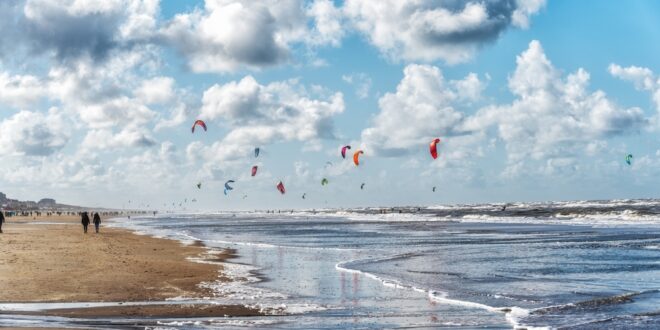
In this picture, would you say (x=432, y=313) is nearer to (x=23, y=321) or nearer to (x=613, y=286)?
(x=613, y=286)

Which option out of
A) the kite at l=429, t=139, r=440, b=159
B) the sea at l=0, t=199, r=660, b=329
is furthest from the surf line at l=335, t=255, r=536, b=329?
the kite at l=429, t=139, r=440, b=159

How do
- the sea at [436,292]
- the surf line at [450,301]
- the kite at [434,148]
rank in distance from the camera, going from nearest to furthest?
the sea at [436,292]
the surf line at [450,301]
the kite at [434,148]

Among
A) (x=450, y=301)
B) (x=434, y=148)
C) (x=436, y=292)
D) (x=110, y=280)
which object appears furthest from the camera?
(x=434, y=148)

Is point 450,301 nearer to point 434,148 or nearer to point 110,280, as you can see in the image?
point 110,280

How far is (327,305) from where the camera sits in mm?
13047

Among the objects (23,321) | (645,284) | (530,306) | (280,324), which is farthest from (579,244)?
(23,321)

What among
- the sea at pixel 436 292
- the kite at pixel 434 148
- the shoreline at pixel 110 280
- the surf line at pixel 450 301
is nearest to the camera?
the sea at pixel 436 292

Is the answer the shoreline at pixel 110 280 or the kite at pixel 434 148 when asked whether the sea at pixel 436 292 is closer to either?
the shoreline at pixel 110 280

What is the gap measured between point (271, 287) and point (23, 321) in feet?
21.9

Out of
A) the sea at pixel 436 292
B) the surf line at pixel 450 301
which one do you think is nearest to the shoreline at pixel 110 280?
the sea at pixel 436 292

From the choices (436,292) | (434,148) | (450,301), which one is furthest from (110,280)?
(434,148)

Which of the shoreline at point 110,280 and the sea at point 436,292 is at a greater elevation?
the shoreline at point 110,280

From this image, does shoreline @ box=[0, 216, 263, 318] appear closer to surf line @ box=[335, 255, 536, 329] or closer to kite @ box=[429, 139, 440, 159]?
surf line @ box=[335, 255, 536, 329]

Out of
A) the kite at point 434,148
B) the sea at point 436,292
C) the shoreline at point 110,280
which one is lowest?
the sea at point 436,292
